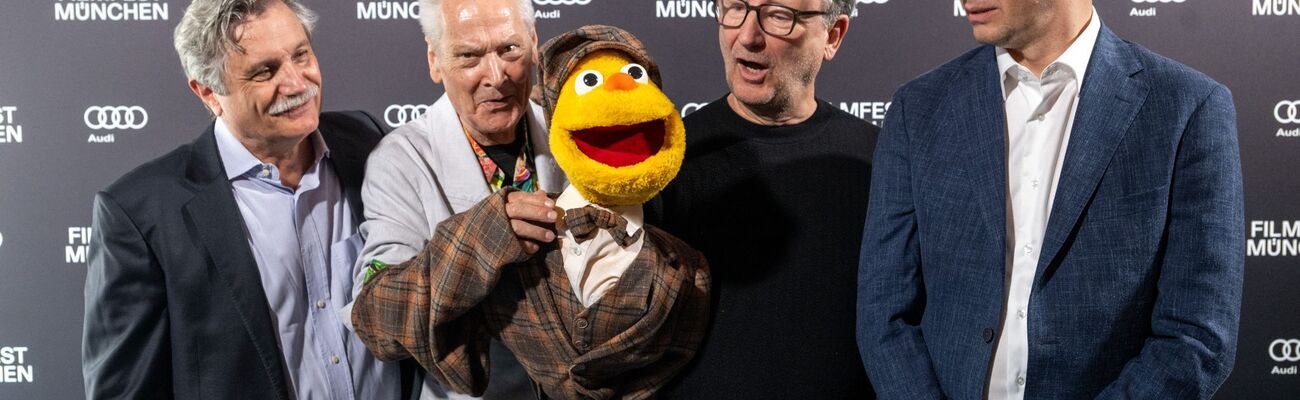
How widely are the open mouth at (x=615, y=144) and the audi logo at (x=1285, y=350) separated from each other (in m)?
2.33

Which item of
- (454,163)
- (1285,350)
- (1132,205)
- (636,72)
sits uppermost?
(636,72)

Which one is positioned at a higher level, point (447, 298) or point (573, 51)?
point (573, 51)

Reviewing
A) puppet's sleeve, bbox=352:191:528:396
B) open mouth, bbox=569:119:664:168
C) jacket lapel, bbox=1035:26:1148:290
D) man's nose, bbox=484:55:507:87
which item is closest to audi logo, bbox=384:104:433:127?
man's nose, bbox=484:55:507:87

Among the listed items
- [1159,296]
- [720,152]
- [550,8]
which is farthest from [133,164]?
[1159,296]

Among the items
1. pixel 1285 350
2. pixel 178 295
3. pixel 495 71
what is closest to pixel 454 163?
pixel 495 71

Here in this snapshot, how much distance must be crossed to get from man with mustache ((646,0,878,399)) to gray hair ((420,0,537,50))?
0.33 meters

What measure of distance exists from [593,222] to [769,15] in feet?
1.57

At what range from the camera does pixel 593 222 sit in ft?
4.14

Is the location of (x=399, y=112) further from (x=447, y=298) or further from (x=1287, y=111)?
(x=1287, y=111)

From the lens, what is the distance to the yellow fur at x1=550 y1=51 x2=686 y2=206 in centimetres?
116

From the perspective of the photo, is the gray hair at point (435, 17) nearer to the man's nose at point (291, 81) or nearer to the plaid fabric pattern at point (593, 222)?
the man's nose at point (291, 81)

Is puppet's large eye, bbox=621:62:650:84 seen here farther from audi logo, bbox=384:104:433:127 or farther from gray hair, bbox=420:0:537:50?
audi logo, bbox=384:104:433:127

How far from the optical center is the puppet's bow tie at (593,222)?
4.11ft

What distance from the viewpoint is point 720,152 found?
1527 millimetres
